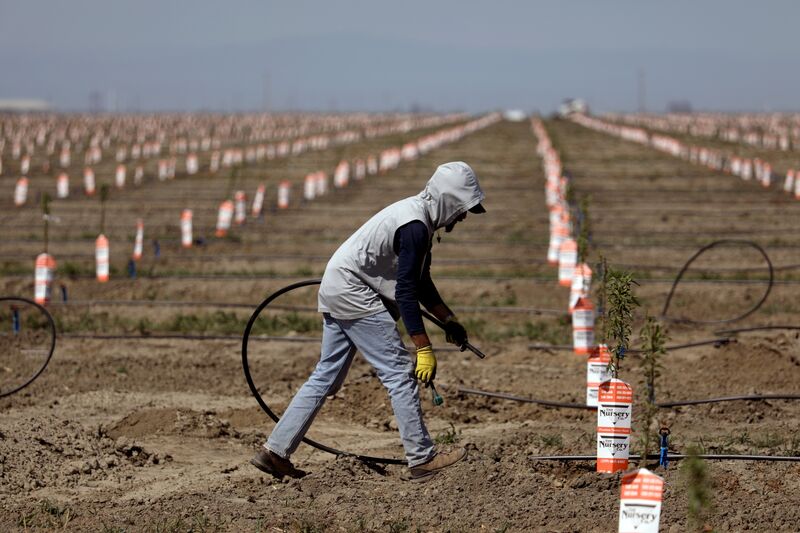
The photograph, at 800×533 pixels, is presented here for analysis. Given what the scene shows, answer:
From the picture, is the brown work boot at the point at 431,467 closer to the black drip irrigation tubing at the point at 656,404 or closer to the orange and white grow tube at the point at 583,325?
the black drip irrigation tubing at the point at 656,404

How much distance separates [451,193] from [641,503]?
6.72 feet

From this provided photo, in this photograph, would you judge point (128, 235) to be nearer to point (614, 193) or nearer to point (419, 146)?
point (614, 193)

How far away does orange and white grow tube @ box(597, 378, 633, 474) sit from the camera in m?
6.33

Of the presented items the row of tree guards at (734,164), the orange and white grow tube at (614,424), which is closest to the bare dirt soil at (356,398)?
the orange and white grow tube at (614,424)

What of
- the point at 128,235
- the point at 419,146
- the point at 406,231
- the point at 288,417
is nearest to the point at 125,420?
the point at 288,417

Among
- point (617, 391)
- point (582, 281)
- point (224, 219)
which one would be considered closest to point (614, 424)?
point (617, 391)

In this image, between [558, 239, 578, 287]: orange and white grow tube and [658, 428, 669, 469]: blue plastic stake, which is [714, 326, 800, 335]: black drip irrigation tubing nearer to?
[558, 239, 578, 287]: orange and white grow tube

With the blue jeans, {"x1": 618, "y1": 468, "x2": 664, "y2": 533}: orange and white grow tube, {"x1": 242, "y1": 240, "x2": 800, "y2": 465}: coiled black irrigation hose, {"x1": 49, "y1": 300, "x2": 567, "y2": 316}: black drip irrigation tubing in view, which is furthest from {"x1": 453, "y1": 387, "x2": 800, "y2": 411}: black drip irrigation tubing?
{"x1": 49, "y1": 300, "x2": 567, "y2": 316}: black drip irrigation tubing

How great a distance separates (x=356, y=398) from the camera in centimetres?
932

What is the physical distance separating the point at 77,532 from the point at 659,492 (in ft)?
9.67

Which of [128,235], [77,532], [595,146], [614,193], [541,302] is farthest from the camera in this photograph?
[595,146]

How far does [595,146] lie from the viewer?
5106 centimetres

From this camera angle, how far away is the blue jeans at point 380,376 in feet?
21.5

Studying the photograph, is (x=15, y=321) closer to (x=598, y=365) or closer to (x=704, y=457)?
(x=598, y=365)
